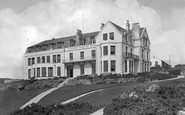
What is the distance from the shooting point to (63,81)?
1673 inches

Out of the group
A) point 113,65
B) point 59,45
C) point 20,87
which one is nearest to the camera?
point 20,87

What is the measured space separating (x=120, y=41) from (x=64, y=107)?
94.8 ft

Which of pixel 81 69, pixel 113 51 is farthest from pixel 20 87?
pixel 113 51

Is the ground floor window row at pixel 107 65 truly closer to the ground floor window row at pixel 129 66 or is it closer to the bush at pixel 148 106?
the ground floor window row at pixel 129 66

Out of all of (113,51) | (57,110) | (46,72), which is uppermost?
(113,51)

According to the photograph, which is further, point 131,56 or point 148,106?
point 131,56

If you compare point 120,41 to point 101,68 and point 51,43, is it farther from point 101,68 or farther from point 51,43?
point 51,43

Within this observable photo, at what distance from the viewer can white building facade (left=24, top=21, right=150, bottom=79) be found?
144ft

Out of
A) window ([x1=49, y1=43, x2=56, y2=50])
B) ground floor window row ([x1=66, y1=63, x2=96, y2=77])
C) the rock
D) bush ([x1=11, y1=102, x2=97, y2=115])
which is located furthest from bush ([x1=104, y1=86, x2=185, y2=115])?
window ([x1=49, y1=43, x2=56, y2=50])

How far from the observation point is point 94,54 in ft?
156

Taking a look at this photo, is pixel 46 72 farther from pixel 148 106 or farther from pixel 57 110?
pixel 148 106

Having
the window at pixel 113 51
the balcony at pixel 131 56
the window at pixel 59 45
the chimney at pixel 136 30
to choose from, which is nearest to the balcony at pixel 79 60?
the window at pixel 113 51

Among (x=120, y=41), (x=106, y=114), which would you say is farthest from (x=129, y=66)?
(x=106, y=114)

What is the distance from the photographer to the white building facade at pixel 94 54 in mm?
43938
